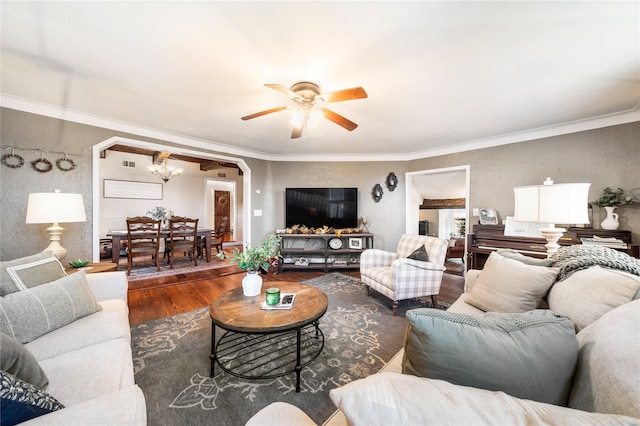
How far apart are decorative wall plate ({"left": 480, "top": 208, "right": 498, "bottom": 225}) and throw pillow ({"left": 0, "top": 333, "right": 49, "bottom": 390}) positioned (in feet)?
15.2

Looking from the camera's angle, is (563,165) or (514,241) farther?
(514,241)

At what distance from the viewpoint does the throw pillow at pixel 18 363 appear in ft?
2.69

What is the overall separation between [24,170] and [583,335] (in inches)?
180

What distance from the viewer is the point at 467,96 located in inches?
94.2

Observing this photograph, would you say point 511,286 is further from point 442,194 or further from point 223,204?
point 223,204

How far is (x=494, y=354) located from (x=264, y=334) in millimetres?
1232

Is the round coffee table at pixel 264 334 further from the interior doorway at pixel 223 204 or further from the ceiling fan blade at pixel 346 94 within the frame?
the interior doorway at pixel 223 204

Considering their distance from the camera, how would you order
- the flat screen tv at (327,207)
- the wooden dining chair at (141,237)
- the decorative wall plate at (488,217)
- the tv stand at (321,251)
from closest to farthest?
the decorative wall plate at (488,217) < the wooden dining chair at (141,237) < the tv stand at (321,251) < the flat screen tv at (327,207)

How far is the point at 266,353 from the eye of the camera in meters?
1.84

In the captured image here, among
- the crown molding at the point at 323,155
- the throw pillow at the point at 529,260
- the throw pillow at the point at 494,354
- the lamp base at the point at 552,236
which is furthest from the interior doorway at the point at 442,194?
the throw pillow at the point at 494,354

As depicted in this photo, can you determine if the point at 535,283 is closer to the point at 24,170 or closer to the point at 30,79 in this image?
the point at 30,79

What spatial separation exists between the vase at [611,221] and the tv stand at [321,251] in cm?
296

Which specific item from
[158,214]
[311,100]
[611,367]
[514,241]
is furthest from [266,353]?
[158,214]

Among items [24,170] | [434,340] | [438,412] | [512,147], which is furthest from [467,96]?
[24,170]
